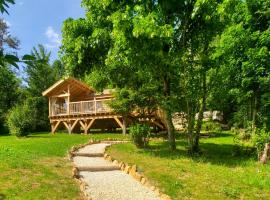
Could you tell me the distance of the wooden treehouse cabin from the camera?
25922 mm

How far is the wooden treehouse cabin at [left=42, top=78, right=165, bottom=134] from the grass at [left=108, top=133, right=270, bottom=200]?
449 inches

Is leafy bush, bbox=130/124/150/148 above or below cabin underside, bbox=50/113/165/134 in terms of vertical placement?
below

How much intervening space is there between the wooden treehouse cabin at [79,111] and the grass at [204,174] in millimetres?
11396

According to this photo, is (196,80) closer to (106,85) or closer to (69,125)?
(106,85)

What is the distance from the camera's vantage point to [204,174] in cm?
1010

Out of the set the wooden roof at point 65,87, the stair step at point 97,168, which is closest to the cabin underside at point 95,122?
the wooden roof at point 65,87

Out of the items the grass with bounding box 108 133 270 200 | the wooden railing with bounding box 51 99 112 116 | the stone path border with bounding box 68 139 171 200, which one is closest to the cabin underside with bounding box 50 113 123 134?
the wooden railing with bounding box 51 99 112 116

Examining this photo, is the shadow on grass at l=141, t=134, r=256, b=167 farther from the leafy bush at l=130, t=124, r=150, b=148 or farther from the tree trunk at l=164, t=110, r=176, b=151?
the leafy bush at l=130, t=124, r=150, b=148

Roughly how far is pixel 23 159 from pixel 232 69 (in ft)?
26.0

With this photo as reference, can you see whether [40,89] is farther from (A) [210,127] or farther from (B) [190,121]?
(B) [190,121]

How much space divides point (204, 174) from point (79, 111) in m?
18.4

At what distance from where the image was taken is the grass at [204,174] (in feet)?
27.7

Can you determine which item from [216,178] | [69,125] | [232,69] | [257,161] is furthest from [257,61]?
[69,125]

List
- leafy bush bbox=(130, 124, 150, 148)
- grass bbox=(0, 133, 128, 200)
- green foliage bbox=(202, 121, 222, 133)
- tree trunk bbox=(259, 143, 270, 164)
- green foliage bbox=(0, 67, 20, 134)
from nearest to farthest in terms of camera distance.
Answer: grass bbox=(0, 133, 128, 200)
tree trunk bbox=(259, 143, 270, 164)
leafy bush bbox=(130, 124, 150, 148)
green foliage bbox=(202, 121, 222, 133)
green foliage bbox=(0, 67, 20, 134)
